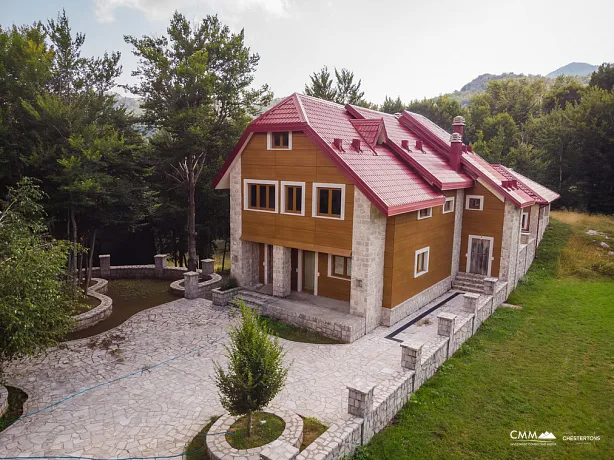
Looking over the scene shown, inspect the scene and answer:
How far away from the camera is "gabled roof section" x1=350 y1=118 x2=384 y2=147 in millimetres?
17594

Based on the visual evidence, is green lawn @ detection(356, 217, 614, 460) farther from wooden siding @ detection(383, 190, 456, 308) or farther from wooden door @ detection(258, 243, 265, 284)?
wooden door @ detection(258, 243, 265, 284)

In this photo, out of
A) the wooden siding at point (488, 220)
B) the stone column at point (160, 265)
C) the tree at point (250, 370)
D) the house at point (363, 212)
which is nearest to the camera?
the tree at point (250, 370)

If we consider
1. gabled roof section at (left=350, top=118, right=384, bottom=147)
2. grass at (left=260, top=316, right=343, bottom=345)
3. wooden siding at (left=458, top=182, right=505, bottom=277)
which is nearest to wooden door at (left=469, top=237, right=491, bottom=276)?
wooden siding at (left=458, top=182, right=505, bottom=277)

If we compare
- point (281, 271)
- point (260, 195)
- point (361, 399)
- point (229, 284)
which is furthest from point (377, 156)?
point (361, 399)

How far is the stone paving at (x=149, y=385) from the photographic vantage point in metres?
9.36

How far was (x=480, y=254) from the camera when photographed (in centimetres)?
2080

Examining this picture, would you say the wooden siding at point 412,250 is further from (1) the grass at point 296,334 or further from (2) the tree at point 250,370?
(2) the tree at point 250,370

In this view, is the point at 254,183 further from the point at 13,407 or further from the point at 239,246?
the point at 13,407

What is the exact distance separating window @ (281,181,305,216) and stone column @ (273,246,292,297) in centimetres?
177

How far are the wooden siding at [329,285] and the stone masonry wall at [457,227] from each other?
700 cm

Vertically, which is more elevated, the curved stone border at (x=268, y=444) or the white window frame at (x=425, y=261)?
the white window frame at (x=425, y=261)

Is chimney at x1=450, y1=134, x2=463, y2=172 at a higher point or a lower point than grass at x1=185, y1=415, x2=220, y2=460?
higher

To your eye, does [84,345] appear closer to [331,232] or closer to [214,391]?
[214,391]

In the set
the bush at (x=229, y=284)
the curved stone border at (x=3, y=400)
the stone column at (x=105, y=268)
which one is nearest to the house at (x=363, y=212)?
the bush at (x=229, y=284)
